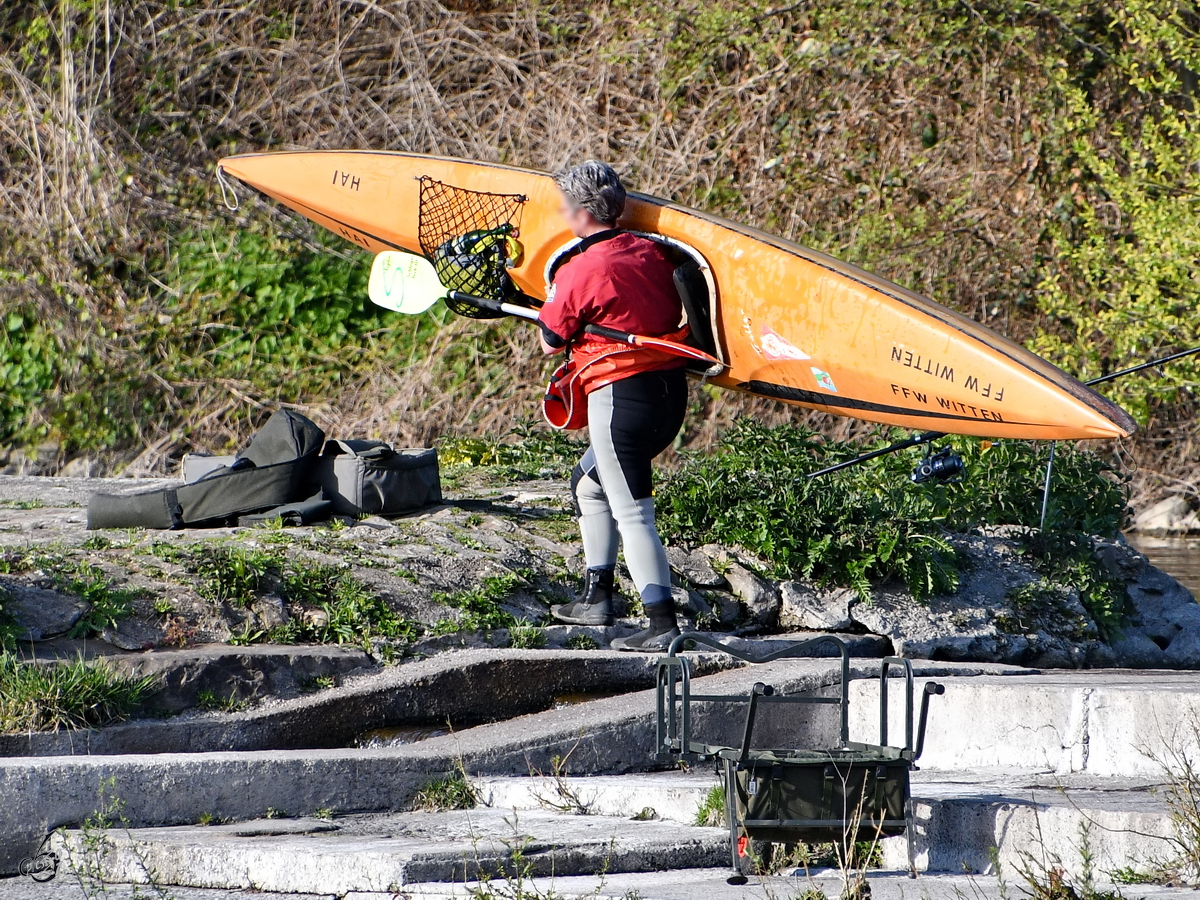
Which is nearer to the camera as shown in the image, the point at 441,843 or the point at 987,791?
the point at 441,843

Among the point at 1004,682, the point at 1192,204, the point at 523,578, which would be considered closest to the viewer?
the point at 1004,682

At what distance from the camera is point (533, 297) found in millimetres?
6754

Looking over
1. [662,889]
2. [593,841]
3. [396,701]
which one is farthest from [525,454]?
[662,889]

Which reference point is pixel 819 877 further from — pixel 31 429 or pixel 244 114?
pixel 244 114

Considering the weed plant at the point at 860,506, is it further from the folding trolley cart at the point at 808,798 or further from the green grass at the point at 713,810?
the folding trolley cart at the point at 808,798

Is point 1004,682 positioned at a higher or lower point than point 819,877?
higher

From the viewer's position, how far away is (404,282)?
283 inches

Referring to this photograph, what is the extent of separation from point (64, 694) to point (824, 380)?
3249 mm

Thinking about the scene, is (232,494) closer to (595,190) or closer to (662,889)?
(595,190)

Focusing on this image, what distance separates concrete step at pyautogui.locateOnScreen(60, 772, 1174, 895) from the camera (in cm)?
322

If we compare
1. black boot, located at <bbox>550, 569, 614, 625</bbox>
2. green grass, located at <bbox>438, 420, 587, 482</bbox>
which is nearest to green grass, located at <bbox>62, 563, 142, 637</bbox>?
black boot, located at <bbox>550, 569, 614, 625</bbox>

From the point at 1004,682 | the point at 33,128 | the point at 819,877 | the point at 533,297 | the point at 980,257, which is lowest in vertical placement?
the point at 819,877

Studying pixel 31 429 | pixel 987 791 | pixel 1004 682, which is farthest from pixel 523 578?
pixel 31 429

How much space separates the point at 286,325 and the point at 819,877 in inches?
404
